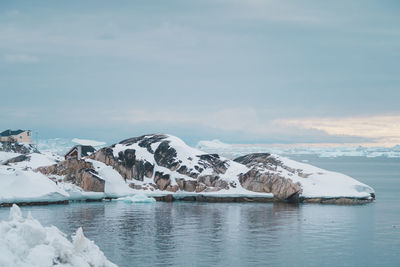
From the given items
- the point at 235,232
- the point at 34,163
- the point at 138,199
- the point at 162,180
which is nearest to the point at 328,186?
the point at 162,180

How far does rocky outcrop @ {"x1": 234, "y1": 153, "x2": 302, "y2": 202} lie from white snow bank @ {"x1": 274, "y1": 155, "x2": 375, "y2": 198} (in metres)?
1.94

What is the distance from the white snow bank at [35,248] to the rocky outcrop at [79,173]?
7903 centimetres

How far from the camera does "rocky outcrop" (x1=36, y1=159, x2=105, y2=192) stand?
107m

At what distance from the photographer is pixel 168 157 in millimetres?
118250

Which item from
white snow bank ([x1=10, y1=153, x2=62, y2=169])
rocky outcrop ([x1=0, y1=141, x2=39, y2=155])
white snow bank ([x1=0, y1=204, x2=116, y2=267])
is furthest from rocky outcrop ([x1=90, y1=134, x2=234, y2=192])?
white snow bank ([x1=0, y1=204, x2=116, y2=267])

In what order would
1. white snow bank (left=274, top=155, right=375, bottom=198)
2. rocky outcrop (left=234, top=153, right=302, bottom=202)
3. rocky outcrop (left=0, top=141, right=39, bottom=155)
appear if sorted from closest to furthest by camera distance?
white snow bank (left=274, top=155, right=375, bottom=198) < rocky outcrop (left=234, top=153, right=302, bottom=202) < rocky outcrop (left=0, top=141, right=39, bottom=155)

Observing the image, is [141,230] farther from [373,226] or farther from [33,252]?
[33,252]

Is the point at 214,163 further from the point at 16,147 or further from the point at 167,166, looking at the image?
the point at 16,147

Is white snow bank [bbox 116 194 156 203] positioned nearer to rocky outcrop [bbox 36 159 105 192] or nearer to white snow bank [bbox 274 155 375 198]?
rocky outcrop [bbox 36 159 105 192]

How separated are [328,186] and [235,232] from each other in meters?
48.6

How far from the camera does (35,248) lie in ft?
85.8

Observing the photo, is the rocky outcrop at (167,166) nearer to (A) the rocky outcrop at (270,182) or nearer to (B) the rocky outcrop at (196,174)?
(B) the rocky outcrop at (196,174)

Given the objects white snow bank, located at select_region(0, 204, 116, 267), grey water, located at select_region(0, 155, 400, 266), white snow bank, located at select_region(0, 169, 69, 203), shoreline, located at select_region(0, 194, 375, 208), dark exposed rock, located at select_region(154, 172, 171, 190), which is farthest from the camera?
dark exposed rock, located at select_region(154, 172, 171, 190)

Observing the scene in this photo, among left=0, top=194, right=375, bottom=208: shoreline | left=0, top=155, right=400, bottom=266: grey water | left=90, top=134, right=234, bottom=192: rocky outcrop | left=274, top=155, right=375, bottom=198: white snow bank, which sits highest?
left=90, top=134, right=234, bottom=192: rocky outcrop
